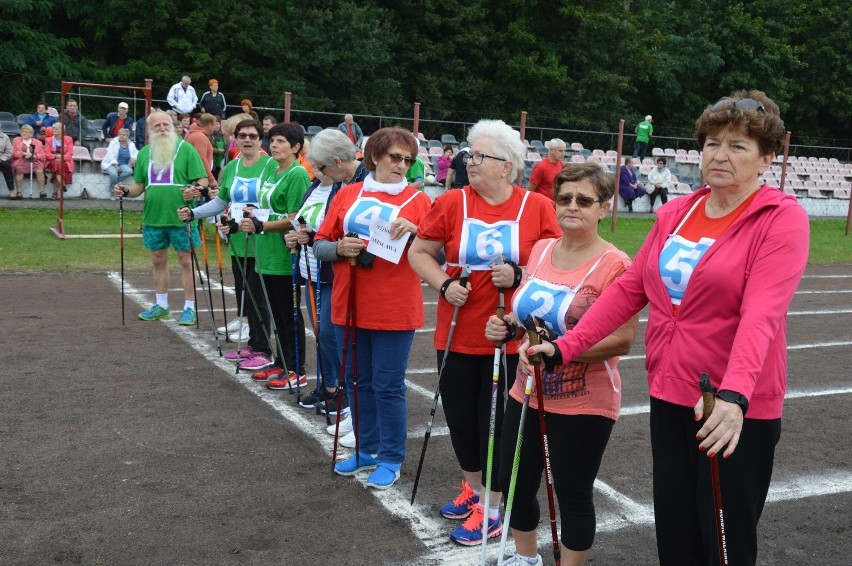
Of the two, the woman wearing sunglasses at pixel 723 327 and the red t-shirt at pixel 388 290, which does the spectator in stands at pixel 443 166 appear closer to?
the red t-shirt at pixel 388 290

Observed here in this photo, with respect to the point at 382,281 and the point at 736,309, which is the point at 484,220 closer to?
the point at 382,281

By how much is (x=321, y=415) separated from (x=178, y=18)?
90.4 ft

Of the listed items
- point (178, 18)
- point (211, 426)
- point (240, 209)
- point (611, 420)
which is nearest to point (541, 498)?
point (611, 420)

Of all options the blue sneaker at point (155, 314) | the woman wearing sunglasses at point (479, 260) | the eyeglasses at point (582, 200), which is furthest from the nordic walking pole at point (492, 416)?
the blue sneaker at point (155, 314)

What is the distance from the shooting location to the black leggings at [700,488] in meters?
2.99

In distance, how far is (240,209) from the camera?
7684mm

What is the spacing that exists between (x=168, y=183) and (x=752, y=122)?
714 centimetres

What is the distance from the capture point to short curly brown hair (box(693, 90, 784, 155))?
3018mm

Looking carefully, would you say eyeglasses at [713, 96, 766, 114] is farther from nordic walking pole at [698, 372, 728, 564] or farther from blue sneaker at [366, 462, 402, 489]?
blue sneaker at [366, 462, 402, 489]

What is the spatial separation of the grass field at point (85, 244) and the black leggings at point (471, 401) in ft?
28.9

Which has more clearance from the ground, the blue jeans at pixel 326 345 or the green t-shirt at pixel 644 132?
the green t-shirt at pixel 644 132

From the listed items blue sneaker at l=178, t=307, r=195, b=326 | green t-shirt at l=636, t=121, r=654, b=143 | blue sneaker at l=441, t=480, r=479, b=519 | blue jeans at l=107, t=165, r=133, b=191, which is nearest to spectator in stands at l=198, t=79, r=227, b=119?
blue jeans at l=107, t=165, r=133, b=191

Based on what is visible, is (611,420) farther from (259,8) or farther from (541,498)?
(259,8)

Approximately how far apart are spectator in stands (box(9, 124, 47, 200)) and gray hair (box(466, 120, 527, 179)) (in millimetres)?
16020
